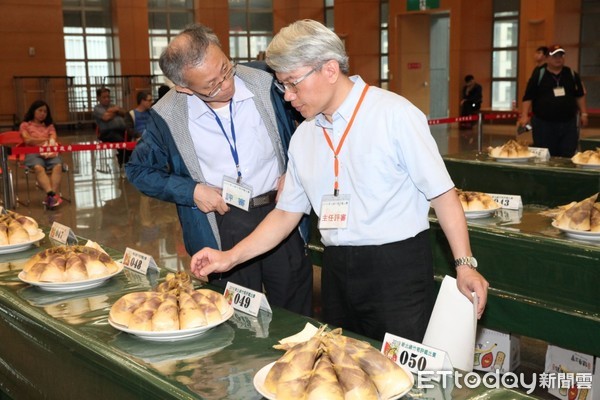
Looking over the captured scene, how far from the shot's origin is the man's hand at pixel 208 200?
2.58 metres

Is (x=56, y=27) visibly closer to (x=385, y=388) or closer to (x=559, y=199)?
(x=559, y=199)

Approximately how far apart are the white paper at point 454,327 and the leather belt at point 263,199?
107 cm

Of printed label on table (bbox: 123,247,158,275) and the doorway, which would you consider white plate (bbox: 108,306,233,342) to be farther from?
the doorway

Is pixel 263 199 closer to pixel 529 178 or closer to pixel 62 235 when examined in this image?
pixel 62 235

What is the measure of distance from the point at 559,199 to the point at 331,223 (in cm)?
318

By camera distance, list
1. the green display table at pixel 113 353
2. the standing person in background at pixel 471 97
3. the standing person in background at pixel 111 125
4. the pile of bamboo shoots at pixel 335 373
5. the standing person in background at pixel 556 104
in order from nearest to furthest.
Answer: the pile of bamboo shoots at pixel 335 373 → the green display table at pixel 113 353 → the standing person in background at pixel 556 104 → the standing person in background at pixel 111 125 → the standing person in background at pixel 471 97

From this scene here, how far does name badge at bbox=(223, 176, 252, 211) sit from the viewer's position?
A: 8.49 feet

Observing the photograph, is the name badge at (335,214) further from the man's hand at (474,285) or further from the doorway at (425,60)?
the doorway at (425,60)

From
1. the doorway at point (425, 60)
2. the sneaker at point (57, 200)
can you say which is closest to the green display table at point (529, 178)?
the sneaker at point (57, 200)

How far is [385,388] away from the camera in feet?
4.51

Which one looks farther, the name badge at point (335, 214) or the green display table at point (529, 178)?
the green display table at point (529, 178)

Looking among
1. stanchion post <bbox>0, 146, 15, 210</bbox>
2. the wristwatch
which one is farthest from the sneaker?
the wristwatch

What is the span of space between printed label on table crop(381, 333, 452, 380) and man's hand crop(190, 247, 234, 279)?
0.80m

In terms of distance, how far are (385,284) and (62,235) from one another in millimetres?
1485
